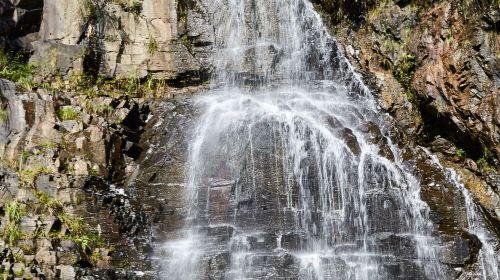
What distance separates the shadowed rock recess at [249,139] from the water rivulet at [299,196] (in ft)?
0.09

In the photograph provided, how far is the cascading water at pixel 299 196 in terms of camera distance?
8.57 meters

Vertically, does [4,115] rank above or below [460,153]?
above

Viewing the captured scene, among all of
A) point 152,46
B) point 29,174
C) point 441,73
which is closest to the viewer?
point 29,174

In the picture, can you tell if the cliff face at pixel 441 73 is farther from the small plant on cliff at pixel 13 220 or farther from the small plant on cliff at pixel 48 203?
the small plant on cliff at pixel 13 220

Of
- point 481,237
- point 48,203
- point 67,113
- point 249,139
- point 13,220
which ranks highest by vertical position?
point 67,113

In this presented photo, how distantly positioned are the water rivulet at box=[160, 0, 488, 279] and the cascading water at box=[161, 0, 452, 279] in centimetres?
2

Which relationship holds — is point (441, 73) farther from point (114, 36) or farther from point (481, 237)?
point (114, 36)

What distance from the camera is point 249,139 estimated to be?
9.98 meters

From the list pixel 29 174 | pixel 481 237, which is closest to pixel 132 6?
pixel 29 174

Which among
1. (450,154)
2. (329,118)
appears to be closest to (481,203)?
(450,154)

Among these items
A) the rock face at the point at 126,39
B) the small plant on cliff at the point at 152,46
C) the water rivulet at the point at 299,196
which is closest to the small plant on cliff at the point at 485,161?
the water rivulet at the point at 299,196

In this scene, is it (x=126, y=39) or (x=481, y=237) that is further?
(x=126, y=39)

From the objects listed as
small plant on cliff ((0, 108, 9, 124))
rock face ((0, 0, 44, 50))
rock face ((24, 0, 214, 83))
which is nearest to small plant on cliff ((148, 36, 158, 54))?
rock face ((24, 0, 214, 83))

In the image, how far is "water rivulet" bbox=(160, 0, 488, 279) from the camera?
857 centimetres
